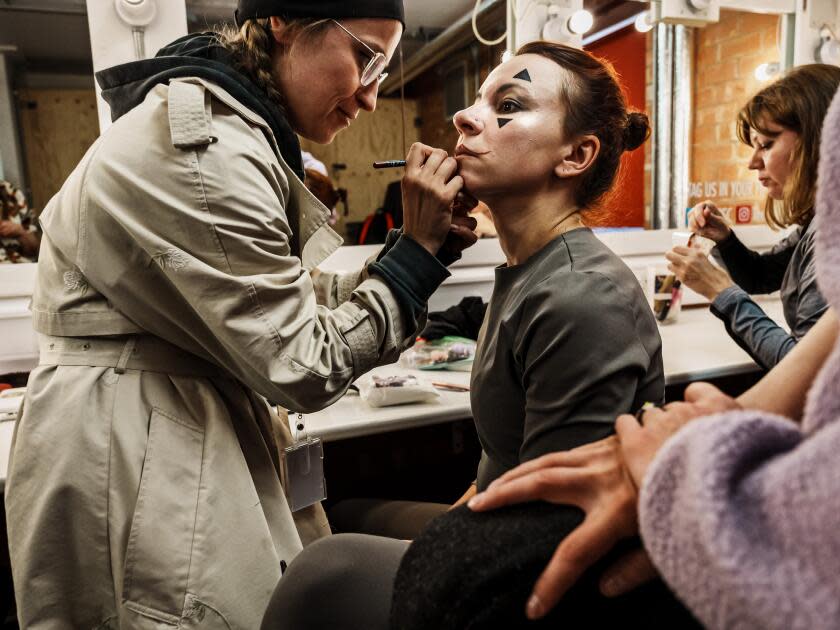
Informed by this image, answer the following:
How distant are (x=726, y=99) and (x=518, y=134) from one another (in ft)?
9.00

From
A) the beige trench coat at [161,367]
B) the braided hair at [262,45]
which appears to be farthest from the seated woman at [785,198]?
the braided hair at [262,45]

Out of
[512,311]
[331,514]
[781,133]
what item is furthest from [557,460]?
[781,133]

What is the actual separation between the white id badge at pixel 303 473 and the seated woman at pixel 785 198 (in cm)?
121

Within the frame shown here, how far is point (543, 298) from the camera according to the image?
3.26 feet

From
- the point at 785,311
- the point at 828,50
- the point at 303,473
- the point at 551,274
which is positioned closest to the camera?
the point at 551,274

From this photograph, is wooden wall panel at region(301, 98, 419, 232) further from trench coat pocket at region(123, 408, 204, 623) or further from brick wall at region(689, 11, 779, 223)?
trench coat pocket at region(123, 408, 204, 623)

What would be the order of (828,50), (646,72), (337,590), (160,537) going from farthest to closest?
(646,72) < (828,50) < (160,537) < (337,590)

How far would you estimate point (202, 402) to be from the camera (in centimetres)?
101

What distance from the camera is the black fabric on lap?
413 mm

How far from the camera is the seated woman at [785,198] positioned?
5.33 ft

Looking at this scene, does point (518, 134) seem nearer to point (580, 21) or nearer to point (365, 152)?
point (580, 21)

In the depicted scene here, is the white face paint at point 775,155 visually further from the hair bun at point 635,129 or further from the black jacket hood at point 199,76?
the black jacket hood at point 199,76

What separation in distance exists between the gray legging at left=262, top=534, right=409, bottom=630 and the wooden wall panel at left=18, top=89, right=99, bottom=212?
469 cm

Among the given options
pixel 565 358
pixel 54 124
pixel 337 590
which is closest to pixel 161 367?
pixel 337 590
